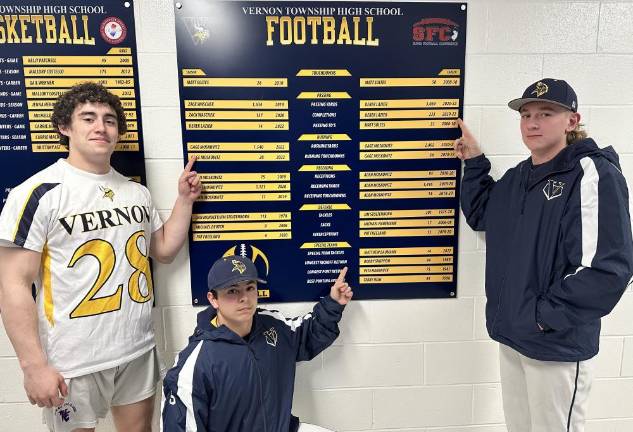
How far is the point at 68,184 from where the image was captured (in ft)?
5.28

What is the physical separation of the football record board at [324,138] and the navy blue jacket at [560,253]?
337mm

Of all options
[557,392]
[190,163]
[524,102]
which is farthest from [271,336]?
[524,102]

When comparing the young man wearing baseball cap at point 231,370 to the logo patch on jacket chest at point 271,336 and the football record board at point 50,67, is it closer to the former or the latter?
the logo patch on jacket chest at point 271,336

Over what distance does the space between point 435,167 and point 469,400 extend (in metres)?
1.15

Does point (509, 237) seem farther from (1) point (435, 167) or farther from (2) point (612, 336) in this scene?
(2) point (612, 336)

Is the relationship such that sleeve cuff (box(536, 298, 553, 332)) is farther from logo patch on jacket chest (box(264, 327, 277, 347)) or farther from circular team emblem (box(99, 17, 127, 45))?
circular team emblem (box(99, 17, 127, 45))

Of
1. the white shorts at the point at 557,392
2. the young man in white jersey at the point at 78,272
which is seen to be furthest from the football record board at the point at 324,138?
the white shorts at the point at 557,392

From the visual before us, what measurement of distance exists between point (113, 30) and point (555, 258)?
1.92 meters

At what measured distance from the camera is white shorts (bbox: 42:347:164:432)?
5.39 feet

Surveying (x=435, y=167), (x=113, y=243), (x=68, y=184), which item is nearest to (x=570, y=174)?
(x=435, y=167)

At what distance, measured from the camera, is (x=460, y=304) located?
211 centimetres

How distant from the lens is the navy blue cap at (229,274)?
161 cm

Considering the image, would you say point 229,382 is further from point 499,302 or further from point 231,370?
point 499,302

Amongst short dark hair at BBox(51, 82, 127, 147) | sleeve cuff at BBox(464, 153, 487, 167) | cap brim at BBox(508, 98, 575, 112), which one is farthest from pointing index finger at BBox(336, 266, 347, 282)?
short dark hair at BBox(51, 82, 127, 147)
